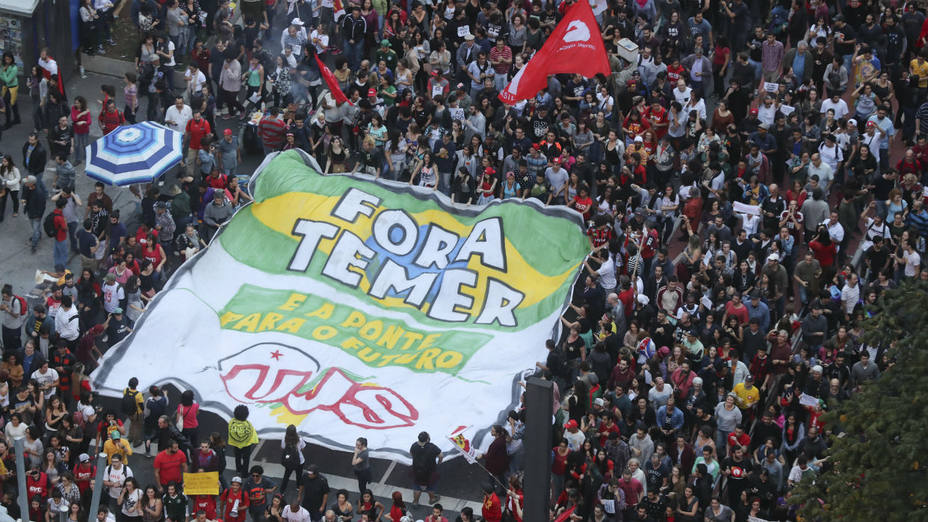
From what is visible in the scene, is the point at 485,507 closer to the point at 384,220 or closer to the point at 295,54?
the point at 384,220

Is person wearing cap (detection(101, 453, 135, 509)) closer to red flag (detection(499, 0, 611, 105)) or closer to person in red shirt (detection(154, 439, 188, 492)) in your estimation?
person in red shirt (detection(154, 439, 188, 492))

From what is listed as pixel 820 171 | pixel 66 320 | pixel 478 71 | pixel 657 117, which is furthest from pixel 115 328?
pixel 820 171

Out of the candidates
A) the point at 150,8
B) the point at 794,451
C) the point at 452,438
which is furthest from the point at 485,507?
the point at 150,8

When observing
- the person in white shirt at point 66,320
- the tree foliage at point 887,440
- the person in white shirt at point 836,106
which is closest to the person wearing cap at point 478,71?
the person in white shirt at point 836,106

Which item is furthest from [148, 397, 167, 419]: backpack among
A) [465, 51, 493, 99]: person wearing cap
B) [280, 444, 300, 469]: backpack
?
[465, 51, 493, 99]: person wearing cap

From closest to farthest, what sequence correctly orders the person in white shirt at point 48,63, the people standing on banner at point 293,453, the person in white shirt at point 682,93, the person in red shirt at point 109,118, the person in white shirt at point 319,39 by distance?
the people standing on banner at point 293,453, the person in white shirt at point 682,93, the person in red shirt at point 109,118, the person in white shirt at point 48,63, the person in white shirt at point 319,39

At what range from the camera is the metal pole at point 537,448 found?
38.3ft

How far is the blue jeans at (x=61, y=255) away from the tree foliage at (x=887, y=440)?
13915mm

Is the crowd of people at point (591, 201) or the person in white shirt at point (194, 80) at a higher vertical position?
the person in white shirt at point (194, 80)

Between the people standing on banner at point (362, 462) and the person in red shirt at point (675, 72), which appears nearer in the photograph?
the people standing on banner at point (362, 462)

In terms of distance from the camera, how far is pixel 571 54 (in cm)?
2806

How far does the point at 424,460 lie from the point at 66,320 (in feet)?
20.0

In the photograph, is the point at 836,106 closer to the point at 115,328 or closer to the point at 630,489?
the point at 630,489

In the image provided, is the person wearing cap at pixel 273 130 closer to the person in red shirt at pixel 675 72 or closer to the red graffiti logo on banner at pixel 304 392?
the red graffiti logo on banner at pixel 304 392
